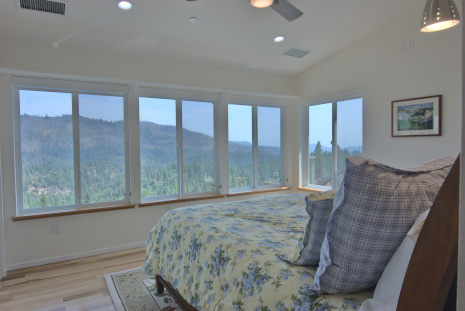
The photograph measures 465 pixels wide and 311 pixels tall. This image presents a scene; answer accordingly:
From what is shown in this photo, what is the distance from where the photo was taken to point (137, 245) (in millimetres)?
3775

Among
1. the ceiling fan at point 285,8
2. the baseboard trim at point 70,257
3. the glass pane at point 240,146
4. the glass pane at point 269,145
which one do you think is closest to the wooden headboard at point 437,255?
the ceiling fan at point 285,8

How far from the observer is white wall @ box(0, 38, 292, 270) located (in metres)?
3.08

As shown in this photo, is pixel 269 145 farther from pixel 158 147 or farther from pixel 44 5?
pixel 44 5

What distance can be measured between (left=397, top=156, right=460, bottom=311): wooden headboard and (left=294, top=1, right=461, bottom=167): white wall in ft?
9.71

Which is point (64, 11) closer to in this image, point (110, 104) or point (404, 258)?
point (110, 104)

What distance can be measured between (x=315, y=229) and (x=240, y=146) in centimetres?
352

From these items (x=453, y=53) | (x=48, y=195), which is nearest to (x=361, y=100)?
(x=453, y=53)

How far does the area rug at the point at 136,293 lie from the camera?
233 cm

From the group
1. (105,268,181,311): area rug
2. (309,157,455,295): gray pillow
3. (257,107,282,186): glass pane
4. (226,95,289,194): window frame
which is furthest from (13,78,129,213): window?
(309,157,455,295): gray pillow

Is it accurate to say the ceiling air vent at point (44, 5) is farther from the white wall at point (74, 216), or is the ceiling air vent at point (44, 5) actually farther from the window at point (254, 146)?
the window at point (254, 146)

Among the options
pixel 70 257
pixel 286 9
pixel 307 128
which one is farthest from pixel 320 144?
pixel 70 257

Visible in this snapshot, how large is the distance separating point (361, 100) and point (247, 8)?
2.14m

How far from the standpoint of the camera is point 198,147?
4.30 m

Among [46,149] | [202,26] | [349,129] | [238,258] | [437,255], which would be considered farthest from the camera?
[349,129]
